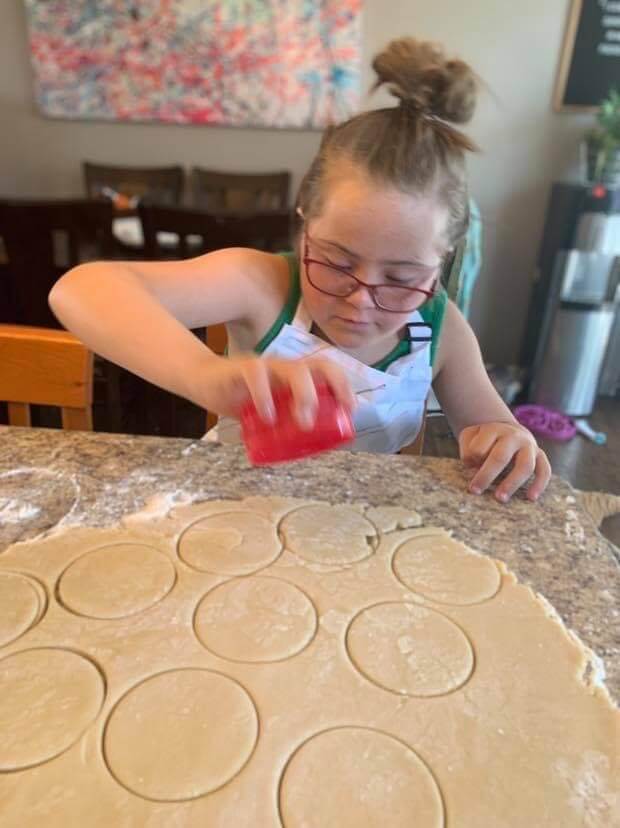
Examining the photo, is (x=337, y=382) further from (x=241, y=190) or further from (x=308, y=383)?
(x=241, y=190)

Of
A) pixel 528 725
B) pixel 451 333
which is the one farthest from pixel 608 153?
pixel 528 725

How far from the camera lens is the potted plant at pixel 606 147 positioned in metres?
2.88

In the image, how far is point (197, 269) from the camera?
3.18 ft

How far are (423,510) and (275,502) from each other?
0.18 m

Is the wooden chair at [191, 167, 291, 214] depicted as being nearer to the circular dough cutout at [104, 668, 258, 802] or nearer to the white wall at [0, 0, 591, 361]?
the white wall at [0, 0, 591, 361]

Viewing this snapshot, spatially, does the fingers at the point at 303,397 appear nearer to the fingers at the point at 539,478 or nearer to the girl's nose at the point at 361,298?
the girl's nose at the point at 361,298

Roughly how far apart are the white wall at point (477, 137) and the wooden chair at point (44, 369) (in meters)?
2.72

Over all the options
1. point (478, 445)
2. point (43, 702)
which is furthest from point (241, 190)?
point (43, 702)

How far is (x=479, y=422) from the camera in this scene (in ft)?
3.53

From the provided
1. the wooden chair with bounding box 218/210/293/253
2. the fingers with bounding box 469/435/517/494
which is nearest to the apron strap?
the fingers with bounding box 469/435/517/494

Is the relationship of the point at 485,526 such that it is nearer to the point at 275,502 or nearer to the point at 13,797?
the point at 275,502

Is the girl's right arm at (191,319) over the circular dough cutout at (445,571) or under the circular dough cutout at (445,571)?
over

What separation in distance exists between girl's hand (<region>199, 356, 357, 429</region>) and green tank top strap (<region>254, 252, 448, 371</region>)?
1.29 ft

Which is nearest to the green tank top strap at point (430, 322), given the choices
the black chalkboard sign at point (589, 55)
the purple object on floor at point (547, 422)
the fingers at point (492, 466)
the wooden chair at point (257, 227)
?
the fingers at point (492, 466)
